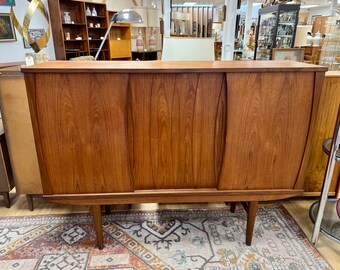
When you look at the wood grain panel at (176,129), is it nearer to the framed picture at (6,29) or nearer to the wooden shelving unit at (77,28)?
the framed picture at (6,29)

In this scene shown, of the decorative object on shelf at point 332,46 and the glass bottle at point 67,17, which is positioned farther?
the glass bottle at point 67,17

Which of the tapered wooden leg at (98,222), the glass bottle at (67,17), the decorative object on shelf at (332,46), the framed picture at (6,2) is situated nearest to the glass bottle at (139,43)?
the glass bottle at (67,17)

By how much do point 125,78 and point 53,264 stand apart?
1.19 metres

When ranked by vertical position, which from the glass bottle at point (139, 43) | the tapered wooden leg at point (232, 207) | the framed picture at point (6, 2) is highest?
the framed picture at point (6, 2)

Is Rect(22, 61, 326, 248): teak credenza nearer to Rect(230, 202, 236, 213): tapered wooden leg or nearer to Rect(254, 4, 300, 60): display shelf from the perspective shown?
Rect(230, 202, 236, 213): tapered wooden leg

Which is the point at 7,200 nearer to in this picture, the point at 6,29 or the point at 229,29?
the point at 229,29

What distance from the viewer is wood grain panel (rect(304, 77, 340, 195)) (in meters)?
1.70

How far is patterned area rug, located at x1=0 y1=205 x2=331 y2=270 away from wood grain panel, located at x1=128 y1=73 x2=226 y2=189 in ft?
1.63

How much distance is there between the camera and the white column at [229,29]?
13.2 ft

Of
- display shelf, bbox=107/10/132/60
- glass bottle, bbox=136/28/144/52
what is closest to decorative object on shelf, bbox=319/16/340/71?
glass bottle, bbox=136/28/144/52

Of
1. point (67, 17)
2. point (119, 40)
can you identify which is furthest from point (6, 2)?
point (119, 40)

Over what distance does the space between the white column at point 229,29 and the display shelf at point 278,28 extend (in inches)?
30.0

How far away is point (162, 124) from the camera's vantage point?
1.29 meters

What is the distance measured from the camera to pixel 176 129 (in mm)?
1308
